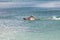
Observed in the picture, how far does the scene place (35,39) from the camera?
842 inches

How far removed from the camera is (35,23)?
30.2m

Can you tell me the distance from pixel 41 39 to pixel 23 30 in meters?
4.51

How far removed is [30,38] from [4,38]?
158 centimetres

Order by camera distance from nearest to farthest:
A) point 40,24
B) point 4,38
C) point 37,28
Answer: point 4,38
point 37,28
point 40,24

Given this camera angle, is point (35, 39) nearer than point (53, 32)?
Yes

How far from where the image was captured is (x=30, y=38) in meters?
21.5

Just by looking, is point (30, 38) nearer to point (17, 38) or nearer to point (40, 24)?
point (17, 38)

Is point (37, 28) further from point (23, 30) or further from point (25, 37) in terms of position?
point (25, 37)

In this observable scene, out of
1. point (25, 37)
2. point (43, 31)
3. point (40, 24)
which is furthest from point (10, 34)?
point (40, 24)

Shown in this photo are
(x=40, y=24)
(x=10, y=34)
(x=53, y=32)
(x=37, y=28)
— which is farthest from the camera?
(x=40, y=24)

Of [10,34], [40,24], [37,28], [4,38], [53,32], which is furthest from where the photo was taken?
[40,24]

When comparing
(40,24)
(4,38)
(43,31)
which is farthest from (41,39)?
(40,24)

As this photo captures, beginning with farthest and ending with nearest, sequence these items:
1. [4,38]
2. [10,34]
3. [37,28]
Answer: [37,28] → [10,34] → [4,38]

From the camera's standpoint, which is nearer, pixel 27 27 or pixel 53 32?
pixel 53 32
